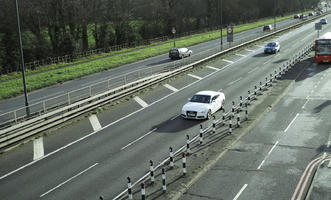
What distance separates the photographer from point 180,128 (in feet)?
70.9

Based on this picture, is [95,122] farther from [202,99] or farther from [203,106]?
[202,99]

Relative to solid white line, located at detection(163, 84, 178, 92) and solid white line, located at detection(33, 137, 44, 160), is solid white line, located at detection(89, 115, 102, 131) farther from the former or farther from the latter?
solid white line, located at detection(163, 84, 178, 92)

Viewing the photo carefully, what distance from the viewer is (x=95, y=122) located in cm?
2377

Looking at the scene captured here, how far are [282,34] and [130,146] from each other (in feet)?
202

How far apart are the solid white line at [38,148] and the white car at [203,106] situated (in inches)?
332

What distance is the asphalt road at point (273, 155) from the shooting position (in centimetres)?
1340

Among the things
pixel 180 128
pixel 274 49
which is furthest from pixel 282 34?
pixel 180 128

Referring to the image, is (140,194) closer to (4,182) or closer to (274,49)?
(4,182)

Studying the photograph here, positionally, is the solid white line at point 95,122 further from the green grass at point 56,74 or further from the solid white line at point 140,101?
the green grass at point 56,74

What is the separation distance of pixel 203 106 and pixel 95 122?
676 centimetres

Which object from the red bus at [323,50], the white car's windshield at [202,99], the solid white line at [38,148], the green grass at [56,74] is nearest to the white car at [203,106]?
the white car's windshield at [202,99]

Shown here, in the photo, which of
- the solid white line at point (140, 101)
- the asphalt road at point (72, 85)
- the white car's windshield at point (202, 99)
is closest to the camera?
the white car's windshield at point (202, 99)

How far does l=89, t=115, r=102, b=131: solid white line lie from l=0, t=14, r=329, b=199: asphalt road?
0.25 meters

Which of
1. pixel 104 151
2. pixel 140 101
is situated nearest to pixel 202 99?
pixel 140 101
